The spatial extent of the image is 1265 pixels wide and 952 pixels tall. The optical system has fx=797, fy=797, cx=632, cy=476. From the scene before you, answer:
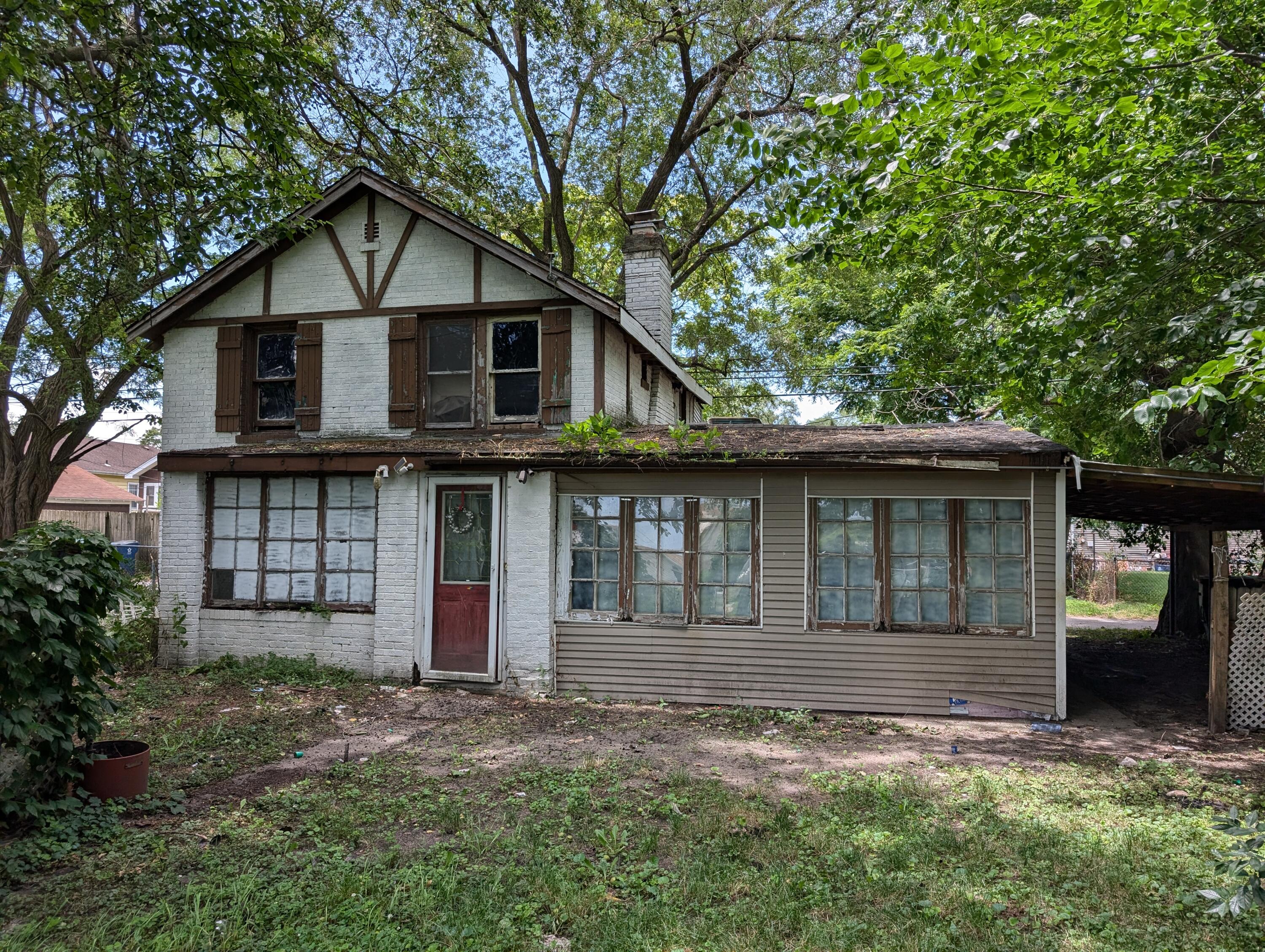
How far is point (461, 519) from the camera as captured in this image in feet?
35.7

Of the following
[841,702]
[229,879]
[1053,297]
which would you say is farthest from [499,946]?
[1053,297]

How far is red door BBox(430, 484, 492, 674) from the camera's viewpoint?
34.7 feet

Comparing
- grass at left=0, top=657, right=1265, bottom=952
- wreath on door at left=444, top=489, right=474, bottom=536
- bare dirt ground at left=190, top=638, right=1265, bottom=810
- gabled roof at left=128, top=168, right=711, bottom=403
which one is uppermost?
gabled roof at left=128, top=168, right=711, bottom=403

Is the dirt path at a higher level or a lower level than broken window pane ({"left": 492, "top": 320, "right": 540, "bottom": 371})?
lower

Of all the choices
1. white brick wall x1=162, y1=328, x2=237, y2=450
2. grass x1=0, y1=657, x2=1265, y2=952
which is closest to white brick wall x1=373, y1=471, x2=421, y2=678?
white brick wall x1=162, y1=328, x2=237, y2=450

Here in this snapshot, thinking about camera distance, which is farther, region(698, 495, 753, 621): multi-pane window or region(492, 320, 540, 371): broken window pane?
region(492, 320, 540, 371): broken window pane

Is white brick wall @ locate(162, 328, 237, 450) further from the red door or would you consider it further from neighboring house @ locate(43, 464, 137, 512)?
neighboring house @ locate(43, 464, 137, 512)

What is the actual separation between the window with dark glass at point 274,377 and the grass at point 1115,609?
19.7 metres

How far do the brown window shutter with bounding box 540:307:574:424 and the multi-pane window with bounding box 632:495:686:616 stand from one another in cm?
177

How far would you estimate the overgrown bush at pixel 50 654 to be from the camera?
16.6ft

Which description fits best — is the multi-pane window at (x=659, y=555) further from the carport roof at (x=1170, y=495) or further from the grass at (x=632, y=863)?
the carport roof at (x=1170, y=495)

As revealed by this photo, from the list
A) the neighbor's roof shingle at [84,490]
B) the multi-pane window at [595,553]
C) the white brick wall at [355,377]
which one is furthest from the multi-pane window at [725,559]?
the neighbor's roof shingle at [84,490]

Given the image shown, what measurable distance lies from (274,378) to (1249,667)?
1294cm

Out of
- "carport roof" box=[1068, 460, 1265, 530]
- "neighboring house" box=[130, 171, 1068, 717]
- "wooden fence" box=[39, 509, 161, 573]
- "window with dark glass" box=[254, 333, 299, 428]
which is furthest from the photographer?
"wooden fence" box=[39, 509, 161, 573]
